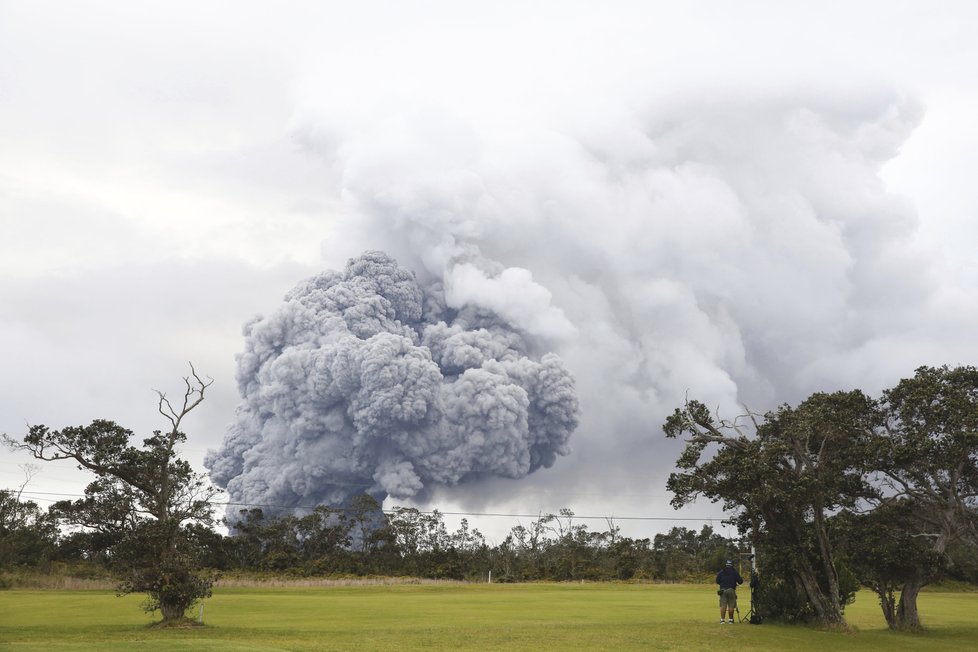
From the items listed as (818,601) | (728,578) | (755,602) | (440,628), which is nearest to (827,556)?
(818,601)

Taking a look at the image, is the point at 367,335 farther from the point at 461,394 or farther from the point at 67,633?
the point at 67,633

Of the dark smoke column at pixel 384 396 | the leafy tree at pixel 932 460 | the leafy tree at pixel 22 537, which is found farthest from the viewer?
the dark smoke column at pixel 384 396

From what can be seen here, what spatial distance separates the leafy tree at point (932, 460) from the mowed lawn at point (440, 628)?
3012 mm

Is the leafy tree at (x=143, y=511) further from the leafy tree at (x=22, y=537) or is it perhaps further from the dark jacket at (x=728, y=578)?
the leafy tree at (x=22, y=537)

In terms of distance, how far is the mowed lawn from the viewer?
22953mm

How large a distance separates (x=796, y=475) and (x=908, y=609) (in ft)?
22.4

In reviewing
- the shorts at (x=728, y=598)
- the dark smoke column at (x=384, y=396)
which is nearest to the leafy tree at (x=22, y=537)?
the dark smoke column at (x=384, y=396)

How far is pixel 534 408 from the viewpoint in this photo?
3826 inches

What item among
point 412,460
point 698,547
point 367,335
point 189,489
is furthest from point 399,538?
point 189,489

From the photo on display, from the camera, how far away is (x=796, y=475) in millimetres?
28406

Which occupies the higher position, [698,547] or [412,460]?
[412,460]

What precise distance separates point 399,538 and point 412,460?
8.99 meters

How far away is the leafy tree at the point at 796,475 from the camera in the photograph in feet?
92.4

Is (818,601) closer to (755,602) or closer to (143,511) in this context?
(755,602)
